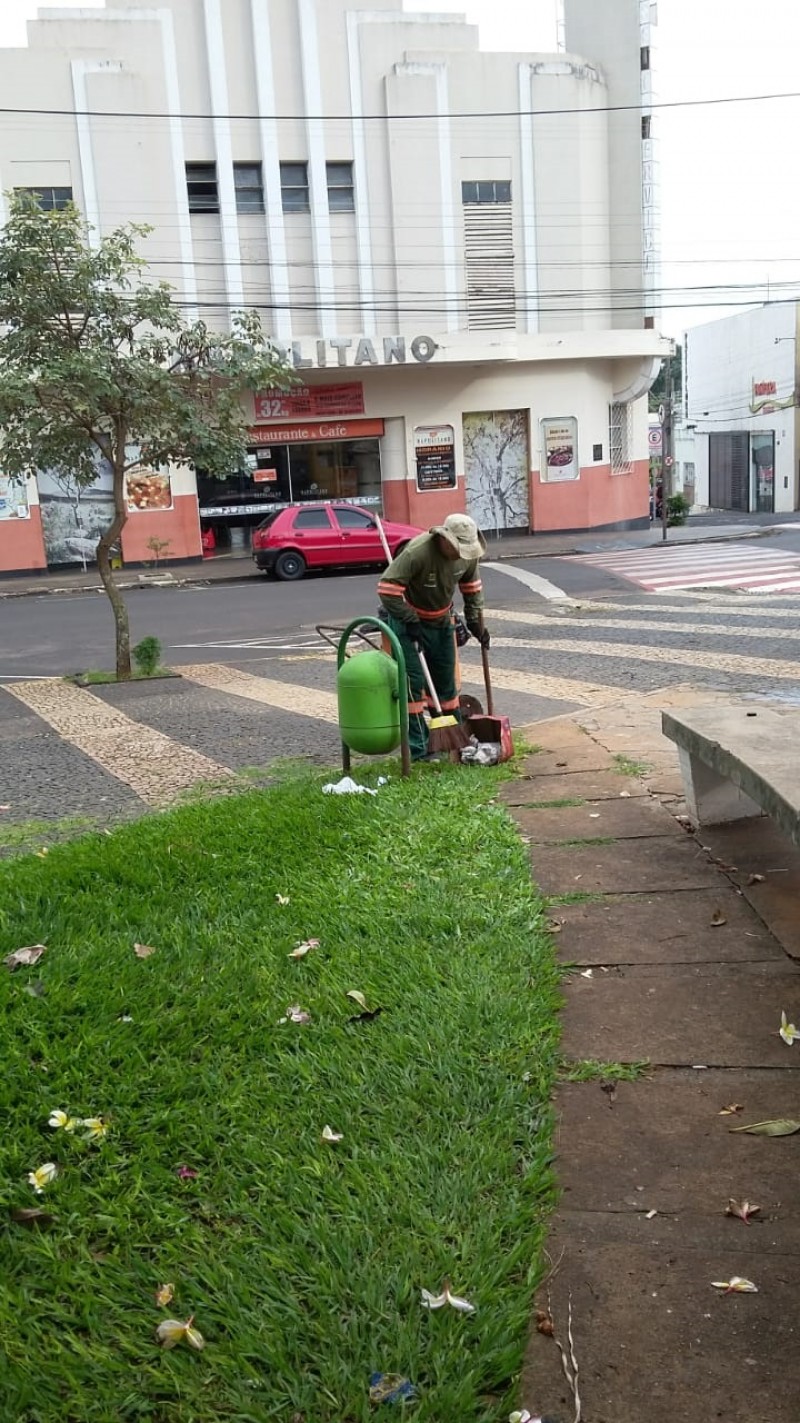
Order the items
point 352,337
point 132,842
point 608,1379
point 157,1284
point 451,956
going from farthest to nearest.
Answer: point 352,337, point 132,842, point 451,956, point 157,1284, point 608,1379

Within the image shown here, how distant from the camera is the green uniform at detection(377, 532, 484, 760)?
7418mm

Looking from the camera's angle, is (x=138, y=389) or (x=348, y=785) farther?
(x=138, y=389)

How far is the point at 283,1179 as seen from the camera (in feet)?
9.92

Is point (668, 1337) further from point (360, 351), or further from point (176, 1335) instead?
point (360, 351)

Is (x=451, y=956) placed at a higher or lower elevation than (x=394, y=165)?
lower

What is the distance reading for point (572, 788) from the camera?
6883 millimetres

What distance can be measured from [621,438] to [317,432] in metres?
8.45

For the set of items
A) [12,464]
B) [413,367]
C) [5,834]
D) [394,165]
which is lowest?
[5,834]

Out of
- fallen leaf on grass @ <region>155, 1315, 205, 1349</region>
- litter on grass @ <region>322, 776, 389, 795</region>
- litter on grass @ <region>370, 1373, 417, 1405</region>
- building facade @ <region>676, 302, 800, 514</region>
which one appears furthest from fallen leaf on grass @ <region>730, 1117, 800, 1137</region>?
building facade @ <region>676, 302, 800, 514</region>

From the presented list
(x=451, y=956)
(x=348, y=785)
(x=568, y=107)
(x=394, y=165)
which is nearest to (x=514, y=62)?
(x=568, y=107)

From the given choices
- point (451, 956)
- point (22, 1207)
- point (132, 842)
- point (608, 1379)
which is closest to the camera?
point (608, 1379)

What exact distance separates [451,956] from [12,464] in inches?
394

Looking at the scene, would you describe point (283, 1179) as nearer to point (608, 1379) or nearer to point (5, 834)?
point (608, 1379)

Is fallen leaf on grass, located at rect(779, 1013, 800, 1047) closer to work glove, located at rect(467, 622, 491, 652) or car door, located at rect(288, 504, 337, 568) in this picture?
work glove, located at rect(467, 622, 491, 652)
